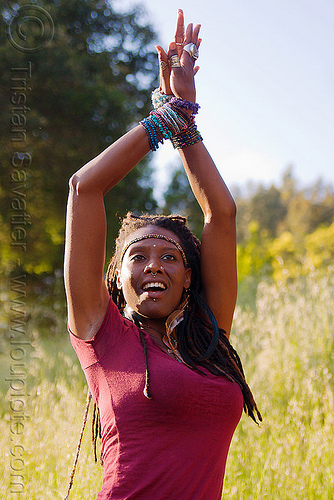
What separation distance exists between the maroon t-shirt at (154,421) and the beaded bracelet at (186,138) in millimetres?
837

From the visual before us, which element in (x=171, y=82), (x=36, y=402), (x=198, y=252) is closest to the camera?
(x=171, y=82)

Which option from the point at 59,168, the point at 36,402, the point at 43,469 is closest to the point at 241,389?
the point at 43,469

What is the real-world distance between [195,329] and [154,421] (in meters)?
0.56

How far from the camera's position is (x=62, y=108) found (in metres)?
10.0

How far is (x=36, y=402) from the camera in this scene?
488cm

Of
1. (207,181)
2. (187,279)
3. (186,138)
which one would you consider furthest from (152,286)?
(186,138)

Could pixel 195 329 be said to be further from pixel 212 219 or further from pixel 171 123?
pixel 171 123

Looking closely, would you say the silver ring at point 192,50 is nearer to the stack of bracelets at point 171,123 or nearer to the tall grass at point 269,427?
the stack of bracelets at point 171,123

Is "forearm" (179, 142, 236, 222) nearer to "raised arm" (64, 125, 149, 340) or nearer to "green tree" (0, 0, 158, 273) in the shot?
"raised arm" (64, 125, 149, 340)

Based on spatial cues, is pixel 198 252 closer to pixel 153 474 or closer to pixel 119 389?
Answer: pixel 119 389

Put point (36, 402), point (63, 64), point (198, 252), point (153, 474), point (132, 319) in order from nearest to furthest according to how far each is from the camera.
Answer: point (153, 474)
point (132, 319)
point (198, 252)
point (36, 402)
point (63, 64)

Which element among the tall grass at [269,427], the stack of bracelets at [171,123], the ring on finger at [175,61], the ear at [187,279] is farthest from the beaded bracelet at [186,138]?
the tall grass at [269,427]

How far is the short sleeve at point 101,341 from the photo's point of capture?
181 cm

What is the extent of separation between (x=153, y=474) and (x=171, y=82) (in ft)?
5.00
